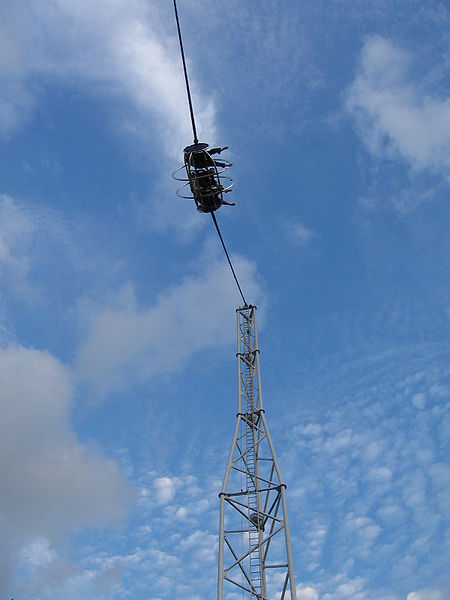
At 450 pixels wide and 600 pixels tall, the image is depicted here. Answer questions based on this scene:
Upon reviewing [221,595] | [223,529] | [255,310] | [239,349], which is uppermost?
[255,310]

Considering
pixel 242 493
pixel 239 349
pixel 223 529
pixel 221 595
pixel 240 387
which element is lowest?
pixel 221 595

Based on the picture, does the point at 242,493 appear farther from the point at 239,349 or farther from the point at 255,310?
the point at 255,310

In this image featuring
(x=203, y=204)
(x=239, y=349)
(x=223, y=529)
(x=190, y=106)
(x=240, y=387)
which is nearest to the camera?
(x=190, y=106)

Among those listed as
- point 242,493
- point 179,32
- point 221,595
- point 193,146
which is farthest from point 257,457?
point 179,32

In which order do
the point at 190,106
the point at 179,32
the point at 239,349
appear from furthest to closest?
the point at 239,349 < the point at 190,106 < the point at 179,32

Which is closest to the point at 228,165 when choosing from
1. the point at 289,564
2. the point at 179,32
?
the point at 179,32

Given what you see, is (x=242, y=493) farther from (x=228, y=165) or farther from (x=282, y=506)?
(x=228, y=165)

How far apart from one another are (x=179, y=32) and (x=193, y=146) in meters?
7.26

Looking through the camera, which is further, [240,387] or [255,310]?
[255,310]

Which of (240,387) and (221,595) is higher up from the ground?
(240,387)

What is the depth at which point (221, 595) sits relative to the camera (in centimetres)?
3312

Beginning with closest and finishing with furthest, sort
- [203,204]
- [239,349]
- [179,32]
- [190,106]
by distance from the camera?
[179,32] → [190,106] → [203,204] → [239,349]

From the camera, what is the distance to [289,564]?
33906 mm

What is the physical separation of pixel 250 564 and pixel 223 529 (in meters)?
2.69
